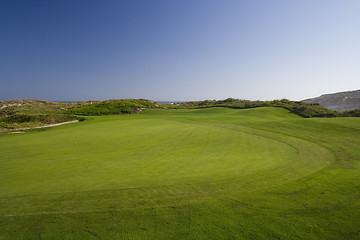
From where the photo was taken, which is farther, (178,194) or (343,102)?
(343,102)

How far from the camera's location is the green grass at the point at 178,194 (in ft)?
13.6

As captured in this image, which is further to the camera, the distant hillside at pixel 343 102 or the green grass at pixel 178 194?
the distant hillside at pixel 343 102

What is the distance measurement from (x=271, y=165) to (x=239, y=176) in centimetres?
→ 244

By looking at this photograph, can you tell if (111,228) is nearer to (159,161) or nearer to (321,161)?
(159,161)

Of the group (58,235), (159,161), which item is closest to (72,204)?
(58,235)

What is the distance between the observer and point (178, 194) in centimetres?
575

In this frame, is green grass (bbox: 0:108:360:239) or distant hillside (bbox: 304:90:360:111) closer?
green grass (bbox: 0:108:360:239)

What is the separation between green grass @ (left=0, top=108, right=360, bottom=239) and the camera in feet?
13.6

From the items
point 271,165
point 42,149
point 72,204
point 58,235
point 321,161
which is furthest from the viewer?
point 42,149

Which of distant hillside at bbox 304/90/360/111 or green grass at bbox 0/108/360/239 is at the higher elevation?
distant hillside at bbox 304/90/360/111

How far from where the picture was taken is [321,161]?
9617 millimetres

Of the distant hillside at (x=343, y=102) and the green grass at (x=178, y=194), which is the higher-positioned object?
the distant hillside at (x=343, y=102)

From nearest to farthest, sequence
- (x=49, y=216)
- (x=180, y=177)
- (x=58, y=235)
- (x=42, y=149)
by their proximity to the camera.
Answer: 1. (x=58, y=235)
2. (x=49, y=216)
3. (x=180, y=177)
4. (x=42, y=149)

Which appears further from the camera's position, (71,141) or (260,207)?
(71,141)
